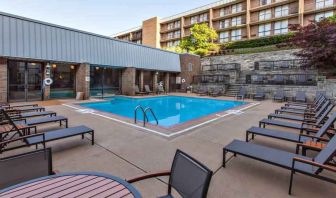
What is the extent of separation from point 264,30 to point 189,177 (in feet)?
111

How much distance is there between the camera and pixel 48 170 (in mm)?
2062

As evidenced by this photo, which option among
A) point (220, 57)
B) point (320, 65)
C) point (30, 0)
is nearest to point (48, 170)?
point (320, 65)

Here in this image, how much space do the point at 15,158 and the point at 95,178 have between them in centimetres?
86

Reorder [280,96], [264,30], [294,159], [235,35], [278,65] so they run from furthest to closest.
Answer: [235,35]
[264,30]
[278,65]
[280,96]
[294,159]

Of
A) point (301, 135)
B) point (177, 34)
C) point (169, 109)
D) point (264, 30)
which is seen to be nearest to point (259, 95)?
point (169, 109)

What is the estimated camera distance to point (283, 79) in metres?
17.0

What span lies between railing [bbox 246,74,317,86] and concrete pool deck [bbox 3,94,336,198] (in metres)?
13.8

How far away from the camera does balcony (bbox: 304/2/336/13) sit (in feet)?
79.8

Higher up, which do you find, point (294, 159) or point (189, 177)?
point (189, 177)

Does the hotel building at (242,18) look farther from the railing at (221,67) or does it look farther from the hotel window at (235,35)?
the railing at (221,67)

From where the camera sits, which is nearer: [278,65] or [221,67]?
[278,65]

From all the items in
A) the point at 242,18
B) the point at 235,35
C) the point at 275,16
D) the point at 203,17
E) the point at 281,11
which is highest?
the point at 203,17

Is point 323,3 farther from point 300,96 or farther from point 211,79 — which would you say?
point 300,96

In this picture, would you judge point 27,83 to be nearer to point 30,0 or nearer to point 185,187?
point 30,0
